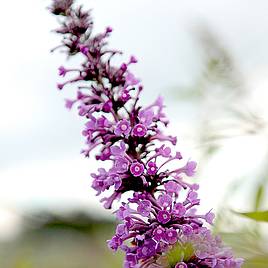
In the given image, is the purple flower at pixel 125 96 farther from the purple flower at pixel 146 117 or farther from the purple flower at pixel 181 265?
the purple flower at pixel 181 265

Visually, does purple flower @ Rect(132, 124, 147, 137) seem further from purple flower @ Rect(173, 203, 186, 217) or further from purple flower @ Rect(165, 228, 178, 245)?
purple flower @ Rect(165, 228, 178, 245)

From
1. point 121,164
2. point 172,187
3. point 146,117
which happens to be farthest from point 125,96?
point 172,187

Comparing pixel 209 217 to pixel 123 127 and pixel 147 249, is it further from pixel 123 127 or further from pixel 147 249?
pixel 123 127

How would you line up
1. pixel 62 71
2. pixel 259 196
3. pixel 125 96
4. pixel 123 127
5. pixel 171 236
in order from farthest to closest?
pixel 62 71 < pixel 125 96 < pixel 123 127 < pixel 171 236 < pixel 259 196

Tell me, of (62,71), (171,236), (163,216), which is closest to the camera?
(171,236)

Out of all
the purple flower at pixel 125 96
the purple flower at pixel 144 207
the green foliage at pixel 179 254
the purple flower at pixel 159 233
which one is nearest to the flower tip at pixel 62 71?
the purple flower at pixel 125 96

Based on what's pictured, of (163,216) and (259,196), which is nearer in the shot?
(259,196)

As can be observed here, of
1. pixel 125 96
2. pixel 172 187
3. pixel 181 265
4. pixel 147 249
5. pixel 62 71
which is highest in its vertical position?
pixel 62 71
